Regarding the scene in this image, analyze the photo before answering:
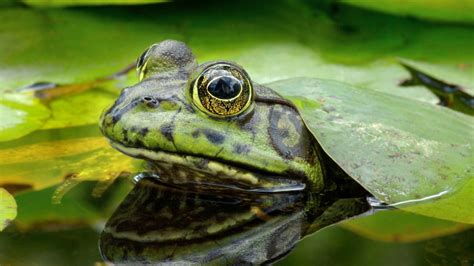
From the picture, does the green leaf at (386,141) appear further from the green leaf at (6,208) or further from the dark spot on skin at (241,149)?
the green leaf at (6,208)

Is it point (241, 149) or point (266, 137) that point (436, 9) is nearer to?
point (266, 137)

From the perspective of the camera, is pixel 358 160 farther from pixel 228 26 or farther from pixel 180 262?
pixel 228 26

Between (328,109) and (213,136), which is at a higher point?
(328,109)

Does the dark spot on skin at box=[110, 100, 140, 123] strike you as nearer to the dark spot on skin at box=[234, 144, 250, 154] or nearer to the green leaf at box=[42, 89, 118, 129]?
the dark spot on skin at box=[234, 144, 250, 154]

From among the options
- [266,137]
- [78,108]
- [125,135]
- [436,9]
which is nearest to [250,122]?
[266,137]

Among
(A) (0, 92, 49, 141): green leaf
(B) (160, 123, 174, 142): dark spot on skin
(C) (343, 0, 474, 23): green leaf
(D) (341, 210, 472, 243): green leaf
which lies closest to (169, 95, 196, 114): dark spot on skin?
(B) (160, 123, 174, 142): dark spot on skin

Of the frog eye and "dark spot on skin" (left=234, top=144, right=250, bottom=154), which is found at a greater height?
the frog eye

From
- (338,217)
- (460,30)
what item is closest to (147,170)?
(338,217)
